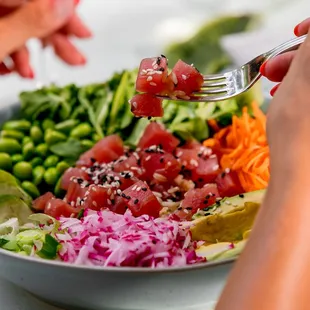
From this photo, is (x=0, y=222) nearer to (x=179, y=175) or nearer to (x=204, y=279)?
(x=179, y=175)

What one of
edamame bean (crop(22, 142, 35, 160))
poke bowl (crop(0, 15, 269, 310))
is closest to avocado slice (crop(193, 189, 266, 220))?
poke bowl (crop(0, 15, 269, 310))

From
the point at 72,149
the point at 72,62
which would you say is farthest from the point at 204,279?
the point at 72,62

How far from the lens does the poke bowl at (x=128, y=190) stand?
3.66 feet

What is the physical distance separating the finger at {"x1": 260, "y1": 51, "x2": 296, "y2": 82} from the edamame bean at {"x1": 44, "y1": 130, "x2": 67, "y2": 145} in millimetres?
749

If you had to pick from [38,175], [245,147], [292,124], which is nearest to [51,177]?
[38,175]

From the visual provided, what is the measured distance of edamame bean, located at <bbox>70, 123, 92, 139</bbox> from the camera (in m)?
1.76

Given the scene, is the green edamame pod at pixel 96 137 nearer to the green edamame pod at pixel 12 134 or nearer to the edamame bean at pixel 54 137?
the edamame bean at pixel 54 137

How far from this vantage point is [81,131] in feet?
5.78

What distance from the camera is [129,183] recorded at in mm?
1452

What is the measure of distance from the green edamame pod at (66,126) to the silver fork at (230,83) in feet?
1.90

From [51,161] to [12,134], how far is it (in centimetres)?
15

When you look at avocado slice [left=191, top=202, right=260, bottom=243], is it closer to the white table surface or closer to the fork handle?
the fork handle

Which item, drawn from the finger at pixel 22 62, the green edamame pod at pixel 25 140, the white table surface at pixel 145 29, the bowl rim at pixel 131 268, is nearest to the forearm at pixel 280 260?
the bowl rim at pixel 131 268

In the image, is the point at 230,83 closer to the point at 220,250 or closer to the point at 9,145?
the point at 220,250
